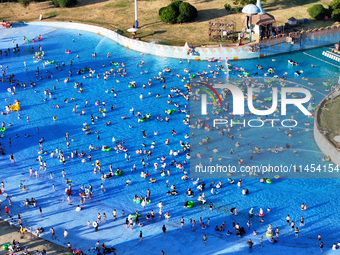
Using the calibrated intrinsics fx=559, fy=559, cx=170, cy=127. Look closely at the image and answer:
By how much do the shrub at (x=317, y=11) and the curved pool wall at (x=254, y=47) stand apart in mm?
5118

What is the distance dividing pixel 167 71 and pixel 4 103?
852 inches

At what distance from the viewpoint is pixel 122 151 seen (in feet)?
192

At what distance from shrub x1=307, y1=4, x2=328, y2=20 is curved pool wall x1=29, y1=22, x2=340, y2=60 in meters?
5.12

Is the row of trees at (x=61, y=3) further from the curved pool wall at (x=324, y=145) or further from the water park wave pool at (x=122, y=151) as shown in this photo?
the curved pool wall at (x=324, y=145)

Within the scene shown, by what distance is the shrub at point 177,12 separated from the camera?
8744cm

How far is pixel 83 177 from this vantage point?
54.5m

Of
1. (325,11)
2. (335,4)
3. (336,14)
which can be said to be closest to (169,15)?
(325,11)

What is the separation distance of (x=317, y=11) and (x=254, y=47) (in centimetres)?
1492

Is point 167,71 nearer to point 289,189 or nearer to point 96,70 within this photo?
point 96,70

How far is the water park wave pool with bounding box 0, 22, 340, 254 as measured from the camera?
47.4 meters

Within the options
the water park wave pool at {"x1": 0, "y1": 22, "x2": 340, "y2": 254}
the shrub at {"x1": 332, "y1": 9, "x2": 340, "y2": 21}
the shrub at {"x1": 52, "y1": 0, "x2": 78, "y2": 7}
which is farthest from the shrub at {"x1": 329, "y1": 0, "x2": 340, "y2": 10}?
the shrub at {"x1": 52, "y1": 0, "x2": 78, "y2": 7}

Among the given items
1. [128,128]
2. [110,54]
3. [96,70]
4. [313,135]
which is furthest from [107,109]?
[313,135]

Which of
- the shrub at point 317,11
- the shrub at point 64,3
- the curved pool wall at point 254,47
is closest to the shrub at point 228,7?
the shrub at point 317,11

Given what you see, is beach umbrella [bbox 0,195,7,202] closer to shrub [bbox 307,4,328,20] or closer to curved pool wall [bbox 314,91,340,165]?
curved pool wall [bbox 314,91,340,165]
